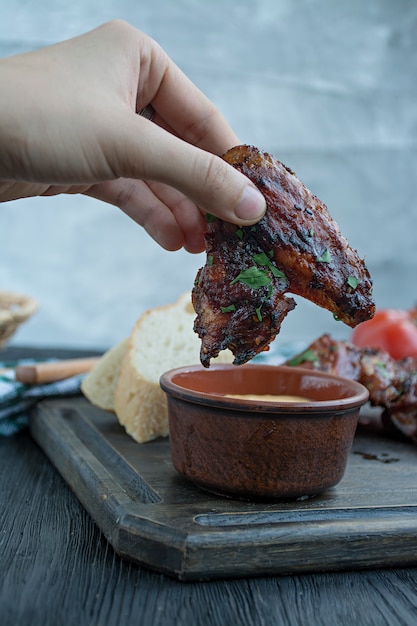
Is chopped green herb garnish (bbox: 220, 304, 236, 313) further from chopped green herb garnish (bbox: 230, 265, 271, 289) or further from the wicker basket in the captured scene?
the wicker basket

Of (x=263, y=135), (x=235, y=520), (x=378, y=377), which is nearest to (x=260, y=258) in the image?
(x=235, y=520)

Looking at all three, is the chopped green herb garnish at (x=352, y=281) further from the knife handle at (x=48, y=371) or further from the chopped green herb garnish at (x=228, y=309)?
the knife handle at (x=48, y=371)

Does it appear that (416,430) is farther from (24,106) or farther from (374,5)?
→ (374,5)

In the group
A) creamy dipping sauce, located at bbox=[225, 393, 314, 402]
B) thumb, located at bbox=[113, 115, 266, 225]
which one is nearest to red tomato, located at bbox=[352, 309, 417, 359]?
creamy dipping sauce, located at bbox=[225, 393, 314, 402]

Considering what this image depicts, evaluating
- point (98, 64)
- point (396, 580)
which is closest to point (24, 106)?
point (98, 64)

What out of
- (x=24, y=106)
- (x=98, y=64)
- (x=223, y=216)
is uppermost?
(x=98, y=64)
